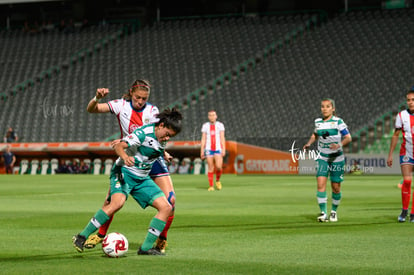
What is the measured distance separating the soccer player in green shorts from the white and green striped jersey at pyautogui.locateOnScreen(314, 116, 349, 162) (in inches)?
201

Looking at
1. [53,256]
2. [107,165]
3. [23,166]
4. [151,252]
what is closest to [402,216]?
[151,252]

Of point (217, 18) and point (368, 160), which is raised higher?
point (217, 18)

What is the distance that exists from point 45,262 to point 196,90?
35324 millimetres

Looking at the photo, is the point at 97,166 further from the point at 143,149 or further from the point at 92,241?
the point at 143,149

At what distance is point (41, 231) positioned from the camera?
10742 millimetres

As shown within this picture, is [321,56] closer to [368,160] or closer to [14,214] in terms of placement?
[368,160]

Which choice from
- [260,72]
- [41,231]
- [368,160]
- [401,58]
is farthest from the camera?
[260,72]

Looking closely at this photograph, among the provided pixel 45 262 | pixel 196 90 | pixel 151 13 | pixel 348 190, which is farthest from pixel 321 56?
pixel 45 262

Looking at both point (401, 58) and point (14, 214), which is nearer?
point (14, 214)

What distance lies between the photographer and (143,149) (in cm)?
801

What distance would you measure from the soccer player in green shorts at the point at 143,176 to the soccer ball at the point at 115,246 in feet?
0.93

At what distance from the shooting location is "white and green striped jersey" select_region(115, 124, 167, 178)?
26.0 ft

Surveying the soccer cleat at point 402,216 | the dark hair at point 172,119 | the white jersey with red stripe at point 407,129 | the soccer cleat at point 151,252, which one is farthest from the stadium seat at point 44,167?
the dark hair at point 172,119

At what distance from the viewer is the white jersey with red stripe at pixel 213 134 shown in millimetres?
22875
